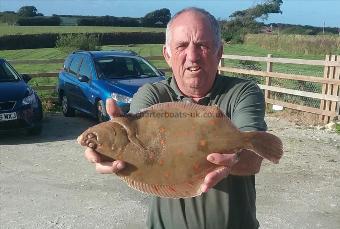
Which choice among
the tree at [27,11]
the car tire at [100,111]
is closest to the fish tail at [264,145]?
the car tire at [100,111]

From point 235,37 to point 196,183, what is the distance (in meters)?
49.4

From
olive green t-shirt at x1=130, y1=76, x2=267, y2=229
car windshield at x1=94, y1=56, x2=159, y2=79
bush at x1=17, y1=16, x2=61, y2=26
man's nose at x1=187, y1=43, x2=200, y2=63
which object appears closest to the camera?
man's nose at x1=187, y1=43, x2=200, y2=63

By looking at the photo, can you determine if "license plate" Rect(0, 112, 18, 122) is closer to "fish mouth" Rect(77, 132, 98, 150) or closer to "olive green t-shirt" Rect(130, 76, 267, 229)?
"olive green t-shirt" Rect(130, 76, 267, 229)

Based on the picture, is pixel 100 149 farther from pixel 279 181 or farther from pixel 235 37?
pixel 235 37

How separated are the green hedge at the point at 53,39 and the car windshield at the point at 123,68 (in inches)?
1390

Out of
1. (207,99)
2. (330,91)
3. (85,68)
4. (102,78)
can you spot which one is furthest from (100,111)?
(207,99)

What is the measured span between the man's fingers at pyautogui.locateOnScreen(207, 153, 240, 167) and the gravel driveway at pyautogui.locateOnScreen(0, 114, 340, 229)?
164 inches

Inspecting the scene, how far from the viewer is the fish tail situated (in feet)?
6.95

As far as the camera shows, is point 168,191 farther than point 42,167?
No

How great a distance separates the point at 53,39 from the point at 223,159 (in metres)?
54.3

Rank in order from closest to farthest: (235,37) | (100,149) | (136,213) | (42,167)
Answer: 1. (100,149)
2. (136,213)
3. (42,167)
4. (235,37)

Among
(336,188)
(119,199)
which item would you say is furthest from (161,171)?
(336,188)

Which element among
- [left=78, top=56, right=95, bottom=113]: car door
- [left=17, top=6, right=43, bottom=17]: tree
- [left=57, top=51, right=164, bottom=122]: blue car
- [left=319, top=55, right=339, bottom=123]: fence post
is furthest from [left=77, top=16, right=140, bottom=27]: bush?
[left=319, top=55, right=339, bottom=123]: fence post

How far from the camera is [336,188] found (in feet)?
24.5
